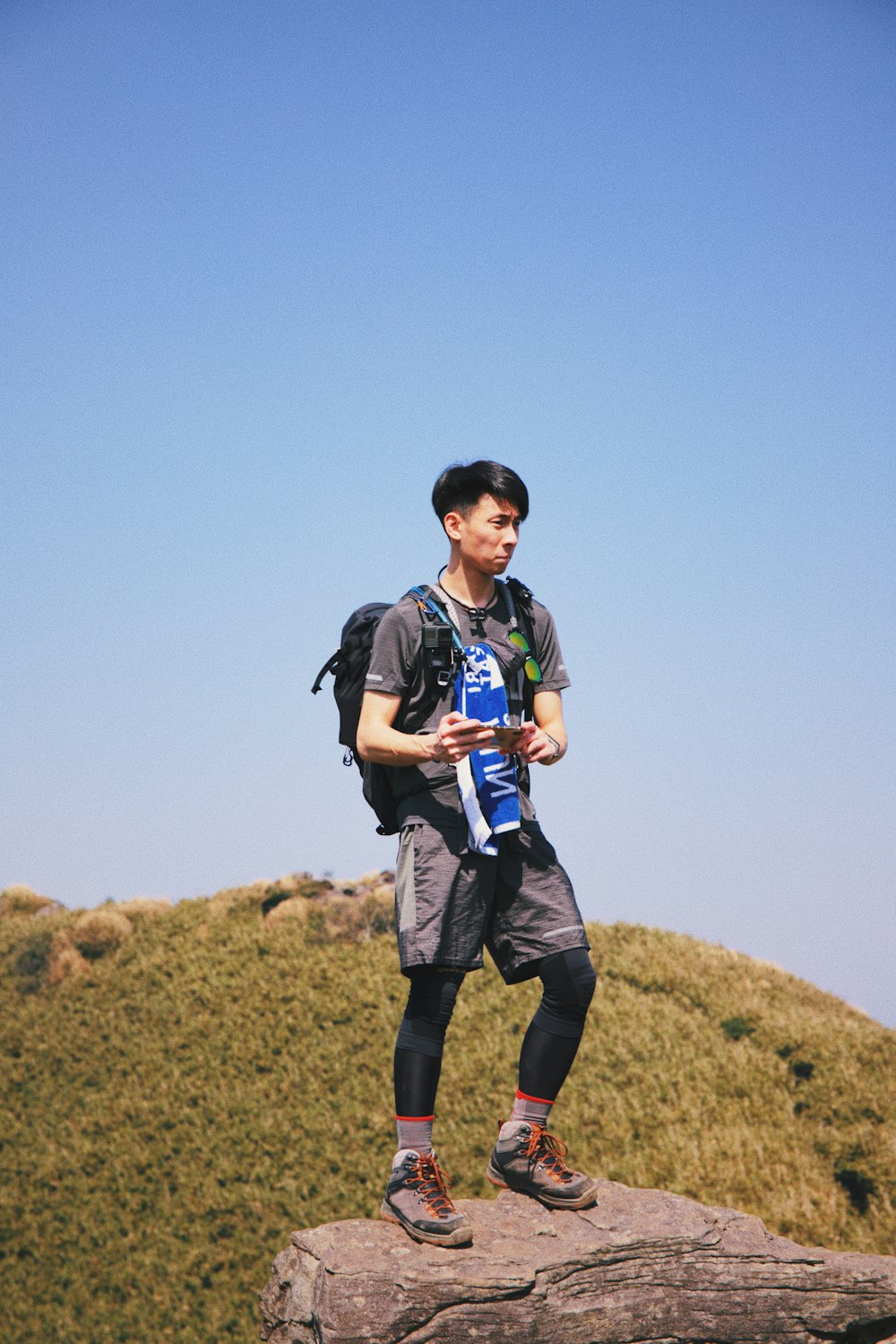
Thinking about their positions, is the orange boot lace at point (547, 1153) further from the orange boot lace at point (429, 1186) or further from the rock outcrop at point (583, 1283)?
the orange boot lace at point (429, 1186)

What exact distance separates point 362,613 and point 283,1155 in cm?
1081

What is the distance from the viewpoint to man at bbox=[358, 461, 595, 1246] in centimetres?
507

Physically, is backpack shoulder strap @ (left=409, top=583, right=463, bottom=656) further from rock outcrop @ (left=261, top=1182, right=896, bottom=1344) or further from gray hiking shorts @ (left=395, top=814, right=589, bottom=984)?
rock outcrop @ (left=261, top=1182, right=896, bottom=1344)

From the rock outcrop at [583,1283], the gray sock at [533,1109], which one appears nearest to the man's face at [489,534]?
the gray sock at [533,1109]

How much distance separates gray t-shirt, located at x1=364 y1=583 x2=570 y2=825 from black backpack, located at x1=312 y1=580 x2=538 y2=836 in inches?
2.2

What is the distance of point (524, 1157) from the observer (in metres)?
5.44

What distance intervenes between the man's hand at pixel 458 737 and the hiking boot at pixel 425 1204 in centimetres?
205

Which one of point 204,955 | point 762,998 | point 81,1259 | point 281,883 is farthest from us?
point 281,883

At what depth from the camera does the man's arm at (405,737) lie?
4578mm

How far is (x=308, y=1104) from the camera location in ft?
48.5

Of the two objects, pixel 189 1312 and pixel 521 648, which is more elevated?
pixel 521 648

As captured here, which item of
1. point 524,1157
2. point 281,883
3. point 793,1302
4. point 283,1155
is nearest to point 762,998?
point 283,1155

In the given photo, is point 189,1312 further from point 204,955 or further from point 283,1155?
point 204,955

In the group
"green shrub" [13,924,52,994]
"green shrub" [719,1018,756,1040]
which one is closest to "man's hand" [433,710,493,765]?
"green shrub" [719,1018,756,1040]
